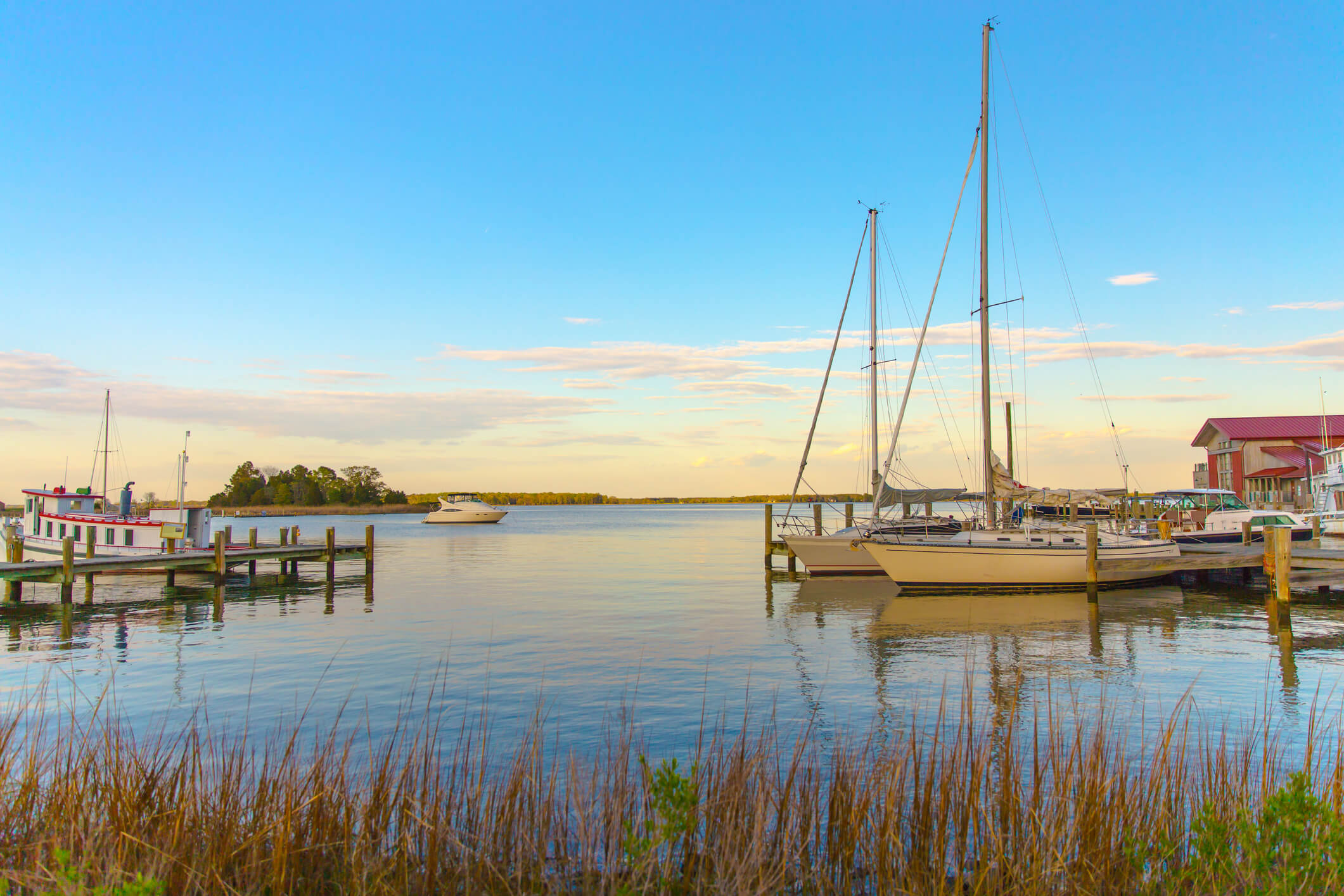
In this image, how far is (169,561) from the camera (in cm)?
2862

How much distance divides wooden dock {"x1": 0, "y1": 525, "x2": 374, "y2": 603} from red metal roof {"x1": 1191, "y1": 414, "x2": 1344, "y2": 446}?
2308 inches

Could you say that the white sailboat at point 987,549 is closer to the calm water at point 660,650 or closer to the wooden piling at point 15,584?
the calm water at point 660,650

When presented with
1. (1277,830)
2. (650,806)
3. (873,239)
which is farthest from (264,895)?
(873,239)

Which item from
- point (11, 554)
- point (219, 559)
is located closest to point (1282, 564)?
point (219, 559)

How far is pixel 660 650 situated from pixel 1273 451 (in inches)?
2302

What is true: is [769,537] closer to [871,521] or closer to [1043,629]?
[871,521]

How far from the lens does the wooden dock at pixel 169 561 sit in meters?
24.3

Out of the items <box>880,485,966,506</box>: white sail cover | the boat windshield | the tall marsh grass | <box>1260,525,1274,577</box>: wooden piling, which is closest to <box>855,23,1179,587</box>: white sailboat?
<box>880,485,966,506</box>: white sail cover

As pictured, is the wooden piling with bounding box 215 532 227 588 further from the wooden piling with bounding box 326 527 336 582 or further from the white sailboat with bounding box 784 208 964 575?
the white sailboat with bounding box 784 208 964 575

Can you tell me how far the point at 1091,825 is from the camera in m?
5.19

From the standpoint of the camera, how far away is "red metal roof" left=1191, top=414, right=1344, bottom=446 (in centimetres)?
5788

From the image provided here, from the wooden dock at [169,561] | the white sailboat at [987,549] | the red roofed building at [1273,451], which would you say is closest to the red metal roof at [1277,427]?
the red roofed building at [1273,451]

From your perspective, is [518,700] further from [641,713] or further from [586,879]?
[586,879]

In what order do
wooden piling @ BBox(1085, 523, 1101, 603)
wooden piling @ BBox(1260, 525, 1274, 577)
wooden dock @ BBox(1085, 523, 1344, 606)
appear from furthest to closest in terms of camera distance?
wooden piling @ BBox(1085, 523, 1101, 603) < wooden piling @ BBox(1260, 525, 1274, 577) < wooden dock @ BBox(1085, 523, 1344, 606)
